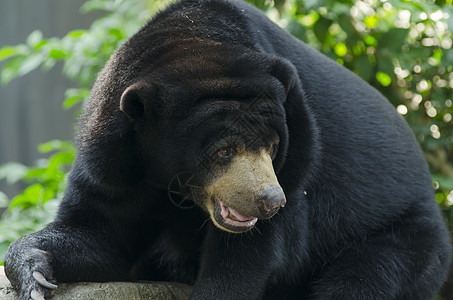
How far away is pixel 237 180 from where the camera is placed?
10.5 ft

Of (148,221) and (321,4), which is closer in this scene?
(148,221)

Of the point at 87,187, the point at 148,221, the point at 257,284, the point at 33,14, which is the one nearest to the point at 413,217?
the point at 257,284

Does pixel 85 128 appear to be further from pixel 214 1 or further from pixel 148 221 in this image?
pixel 214 1

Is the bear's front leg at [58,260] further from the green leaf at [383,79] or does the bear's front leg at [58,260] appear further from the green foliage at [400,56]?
the green leaf at [383,79]

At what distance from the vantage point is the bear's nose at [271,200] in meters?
3.04

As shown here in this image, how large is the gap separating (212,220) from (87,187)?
74 cm

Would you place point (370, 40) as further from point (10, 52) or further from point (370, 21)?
point (10, 52)

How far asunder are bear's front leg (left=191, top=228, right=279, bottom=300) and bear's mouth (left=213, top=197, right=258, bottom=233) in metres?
0.23

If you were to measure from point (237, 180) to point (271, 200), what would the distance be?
0.76ft

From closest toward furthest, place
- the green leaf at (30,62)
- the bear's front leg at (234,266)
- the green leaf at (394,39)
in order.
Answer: the bear's front leg at (234,266) → the green leaf at (394,39) → the green leaf at (30,62)

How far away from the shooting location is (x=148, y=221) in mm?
3953

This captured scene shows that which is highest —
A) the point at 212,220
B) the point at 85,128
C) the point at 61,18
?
the point at 85,128

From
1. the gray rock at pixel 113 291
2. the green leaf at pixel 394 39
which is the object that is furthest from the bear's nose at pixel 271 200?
the green leaf at pixel 394 39

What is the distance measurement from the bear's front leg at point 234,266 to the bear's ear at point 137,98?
0.74 metres
